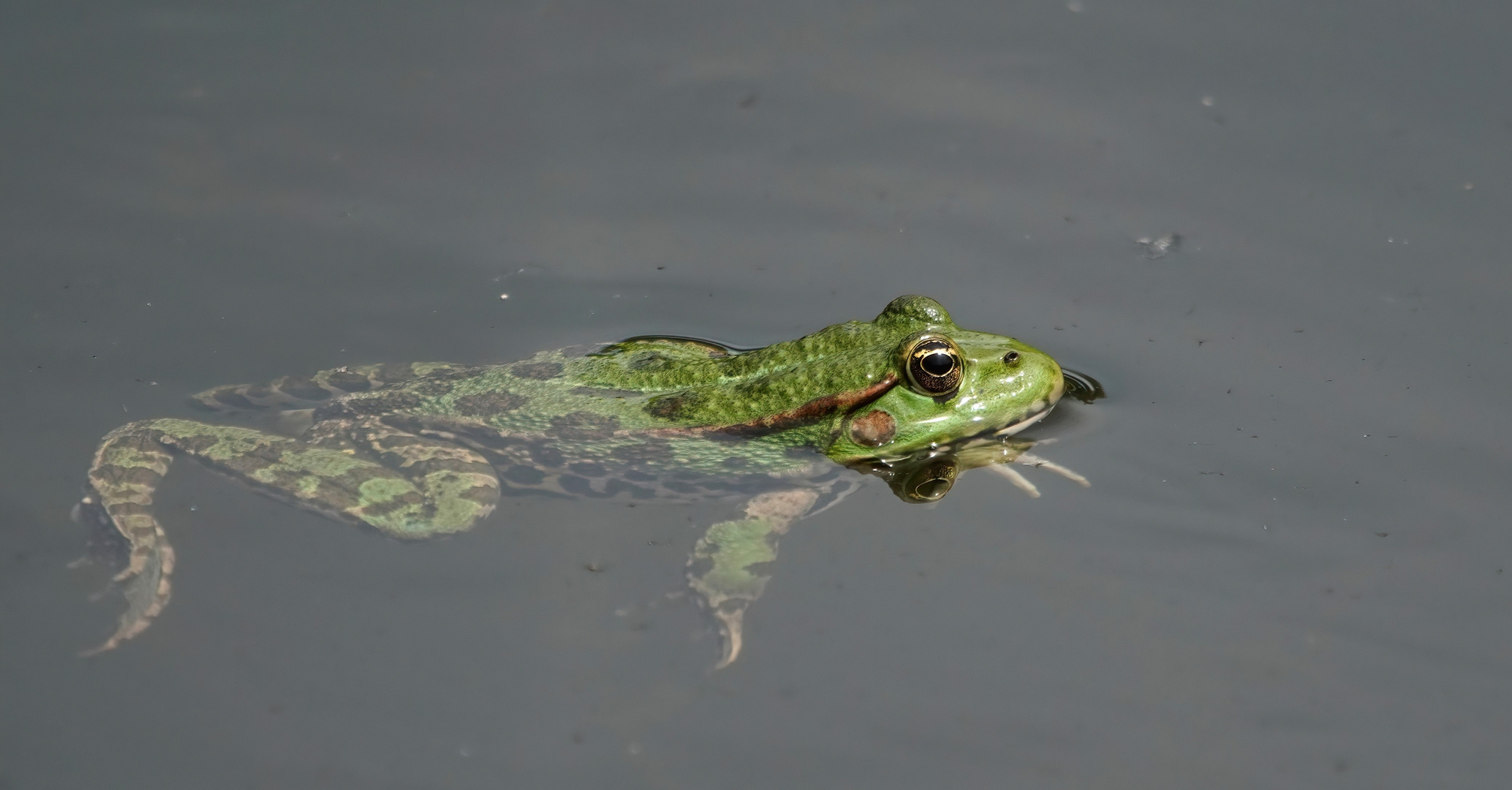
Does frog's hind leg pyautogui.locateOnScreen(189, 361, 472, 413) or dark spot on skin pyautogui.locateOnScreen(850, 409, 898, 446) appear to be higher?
dark spot on skin pyautogui.locateOnScreen(850, 409, 898, 446)

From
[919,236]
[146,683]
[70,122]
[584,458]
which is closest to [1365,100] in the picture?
[919,236]

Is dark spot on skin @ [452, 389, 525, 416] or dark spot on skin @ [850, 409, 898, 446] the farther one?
dark spot on skin @ [452, 389, 525, 416]

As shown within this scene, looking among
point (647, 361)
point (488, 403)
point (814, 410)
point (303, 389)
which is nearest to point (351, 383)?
point (303, 389)

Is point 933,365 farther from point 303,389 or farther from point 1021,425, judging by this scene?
point 303,389

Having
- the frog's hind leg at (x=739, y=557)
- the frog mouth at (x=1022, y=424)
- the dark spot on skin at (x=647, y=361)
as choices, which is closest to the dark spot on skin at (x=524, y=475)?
the dark spot on skin at (x=647, y=361)

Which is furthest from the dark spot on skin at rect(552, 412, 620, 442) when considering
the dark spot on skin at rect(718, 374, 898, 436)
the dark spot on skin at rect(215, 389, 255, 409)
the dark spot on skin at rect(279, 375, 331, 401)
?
the dark spot on skin at rect(215, 389, 255, 409)

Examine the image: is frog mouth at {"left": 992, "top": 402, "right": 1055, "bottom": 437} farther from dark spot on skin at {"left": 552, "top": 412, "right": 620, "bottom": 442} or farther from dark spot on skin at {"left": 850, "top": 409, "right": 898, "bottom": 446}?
dark spot on skin at {"left": 552, "top": 412, "right": 620, "bottom": 442}

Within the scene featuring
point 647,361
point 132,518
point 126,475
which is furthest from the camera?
point 647,361
